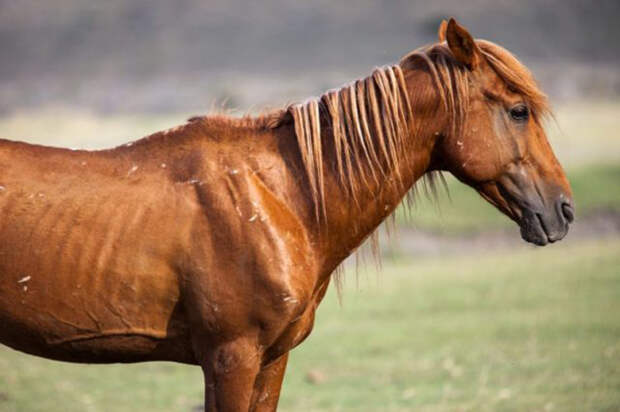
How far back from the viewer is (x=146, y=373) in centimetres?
1030

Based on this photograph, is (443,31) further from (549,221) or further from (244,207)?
(244,207)

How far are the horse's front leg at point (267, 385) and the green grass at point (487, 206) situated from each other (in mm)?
16077

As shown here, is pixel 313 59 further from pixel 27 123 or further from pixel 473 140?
pixel 473 140

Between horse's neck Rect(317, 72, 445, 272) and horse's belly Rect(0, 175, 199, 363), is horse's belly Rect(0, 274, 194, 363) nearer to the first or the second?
horse's belly Rect(0, 175, 199, 363)

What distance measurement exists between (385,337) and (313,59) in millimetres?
70289

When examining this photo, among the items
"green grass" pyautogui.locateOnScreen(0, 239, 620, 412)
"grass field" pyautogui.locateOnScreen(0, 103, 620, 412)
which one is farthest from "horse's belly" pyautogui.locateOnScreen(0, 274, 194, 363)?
"green grass" pyautogui.locateOnScreen(0, 239, 620, 412)

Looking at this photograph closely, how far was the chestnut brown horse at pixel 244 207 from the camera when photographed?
14.1 ft

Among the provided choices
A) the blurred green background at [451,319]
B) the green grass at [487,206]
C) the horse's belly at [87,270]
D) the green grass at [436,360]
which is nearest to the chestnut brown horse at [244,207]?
the horse's belly at [87,270]

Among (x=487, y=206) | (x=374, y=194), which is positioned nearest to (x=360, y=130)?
(x=374, y=194)

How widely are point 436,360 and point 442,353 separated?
1.07 ft

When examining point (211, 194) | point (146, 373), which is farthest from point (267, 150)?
point (146, 373)

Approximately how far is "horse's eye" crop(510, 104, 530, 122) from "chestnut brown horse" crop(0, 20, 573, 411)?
0.01 metres

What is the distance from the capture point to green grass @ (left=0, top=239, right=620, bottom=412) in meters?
8.48

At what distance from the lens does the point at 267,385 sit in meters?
4.71
